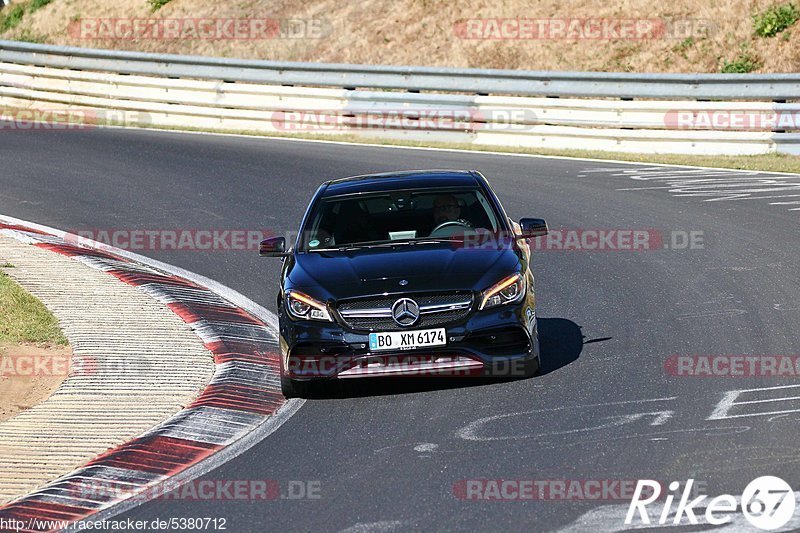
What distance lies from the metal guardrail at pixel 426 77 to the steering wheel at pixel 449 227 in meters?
11.6

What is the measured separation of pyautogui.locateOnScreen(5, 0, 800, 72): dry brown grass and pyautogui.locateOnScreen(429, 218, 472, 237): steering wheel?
621 inches

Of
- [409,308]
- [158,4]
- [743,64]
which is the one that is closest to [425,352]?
[409,308]

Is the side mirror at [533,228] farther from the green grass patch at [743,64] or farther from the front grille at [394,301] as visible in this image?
the green grass patch at [743,64]

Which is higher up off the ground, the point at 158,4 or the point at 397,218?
the point at 158,4

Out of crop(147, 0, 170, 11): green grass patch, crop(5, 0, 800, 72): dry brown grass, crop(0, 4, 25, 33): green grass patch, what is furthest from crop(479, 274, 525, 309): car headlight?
crop(0, 4, 25, 33): green grass patch

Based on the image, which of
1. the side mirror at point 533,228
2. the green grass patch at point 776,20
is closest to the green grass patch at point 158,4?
the green grass patch at point 776,20

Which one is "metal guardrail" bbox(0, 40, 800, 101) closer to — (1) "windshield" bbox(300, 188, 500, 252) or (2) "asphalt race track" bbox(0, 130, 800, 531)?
(2) "asphalt race track" bbox(0, 130, 800, 531)

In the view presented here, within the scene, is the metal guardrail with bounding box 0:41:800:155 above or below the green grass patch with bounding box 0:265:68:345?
above

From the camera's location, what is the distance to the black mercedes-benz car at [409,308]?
359 inches

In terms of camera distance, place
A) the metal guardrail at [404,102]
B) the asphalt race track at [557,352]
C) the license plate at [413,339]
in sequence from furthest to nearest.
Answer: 1. the metal guardrail at [404,102]
2. the license plate at [413,339]
3. the asphalt race track at [557,352]

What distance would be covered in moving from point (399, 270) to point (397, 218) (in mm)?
1132

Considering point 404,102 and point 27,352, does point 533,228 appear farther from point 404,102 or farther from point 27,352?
point 404,102

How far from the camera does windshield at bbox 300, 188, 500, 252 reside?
10.4 m

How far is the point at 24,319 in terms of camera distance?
11516 millimetres
